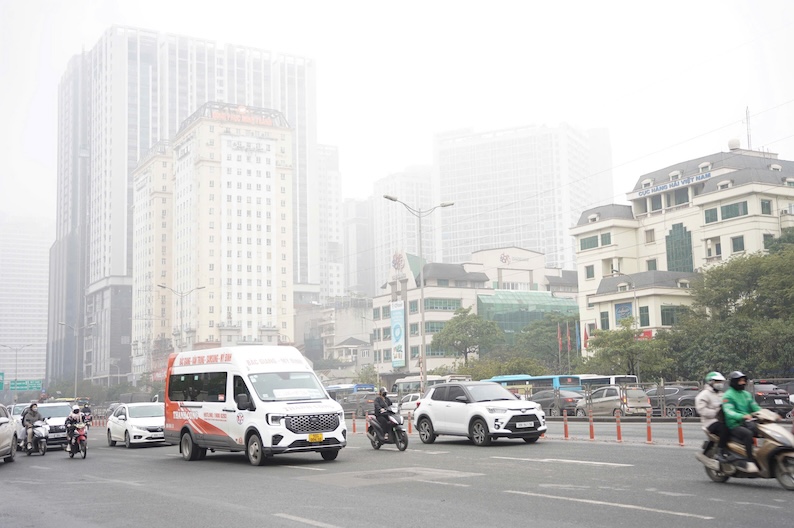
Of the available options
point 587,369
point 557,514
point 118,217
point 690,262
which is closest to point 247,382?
point 557,514

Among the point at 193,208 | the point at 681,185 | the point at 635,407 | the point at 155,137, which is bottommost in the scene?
the point at 635,407

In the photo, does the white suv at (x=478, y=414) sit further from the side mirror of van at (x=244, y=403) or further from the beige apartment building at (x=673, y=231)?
the beige apartment building at (x=673, y=231)

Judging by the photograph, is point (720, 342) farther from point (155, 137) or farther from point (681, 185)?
point (155, 137)

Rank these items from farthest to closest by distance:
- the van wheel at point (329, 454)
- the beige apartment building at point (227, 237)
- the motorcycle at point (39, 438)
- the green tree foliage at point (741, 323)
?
the beige apartment building at point (227, 237)
the green tree foliage at point (741, 323)
the motorcycle at point (39, 438)
the van wheel at point (329, 454)

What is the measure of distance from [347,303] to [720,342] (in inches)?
3972

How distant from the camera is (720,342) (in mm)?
56594

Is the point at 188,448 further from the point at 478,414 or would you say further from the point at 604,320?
the point at 604,320

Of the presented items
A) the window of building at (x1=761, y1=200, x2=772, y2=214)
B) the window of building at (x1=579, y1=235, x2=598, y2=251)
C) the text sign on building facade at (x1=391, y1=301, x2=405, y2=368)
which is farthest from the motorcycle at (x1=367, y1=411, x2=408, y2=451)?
the text sign on building facade at (x1=391, y1=301, x2=405, y2=368)

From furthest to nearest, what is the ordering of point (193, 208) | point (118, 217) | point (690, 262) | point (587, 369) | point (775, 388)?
point (118, 217), point (193, 208), point (690, 262), point (587, 369), point (775, 388)

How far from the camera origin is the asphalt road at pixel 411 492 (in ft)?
31.9

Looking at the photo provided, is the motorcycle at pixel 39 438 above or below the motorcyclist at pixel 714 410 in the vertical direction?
below

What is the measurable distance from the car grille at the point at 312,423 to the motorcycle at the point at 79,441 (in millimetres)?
8787

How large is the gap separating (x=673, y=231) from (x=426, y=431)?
61.6 meters

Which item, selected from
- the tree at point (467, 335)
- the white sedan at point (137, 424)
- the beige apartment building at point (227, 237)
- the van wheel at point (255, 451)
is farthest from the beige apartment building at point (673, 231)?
the beige apartment building at point (227, 237)
